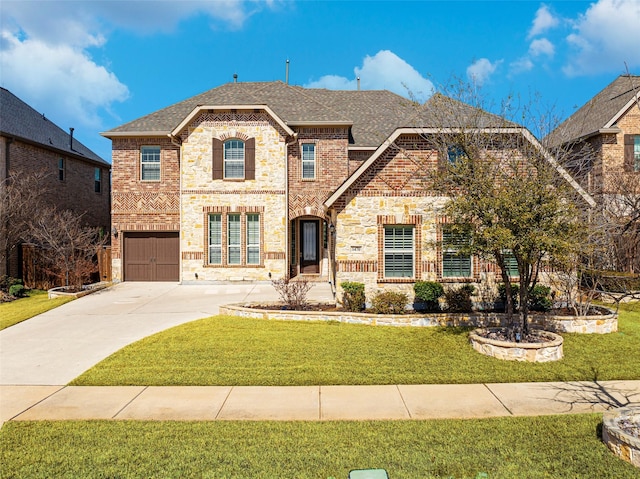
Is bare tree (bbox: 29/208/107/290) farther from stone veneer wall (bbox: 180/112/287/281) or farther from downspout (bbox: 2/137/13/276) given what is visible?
stone veneer wall (bbox: 180/112/287/281)

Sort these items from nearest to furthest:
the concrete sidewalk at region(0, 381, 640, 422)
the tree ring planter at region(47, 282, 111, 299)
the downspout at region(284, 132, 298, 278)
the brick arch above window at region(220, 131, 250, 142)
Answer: the concrete sidewalk at region(0, 381, 640, 422) < the tree ring planter at region(47, 282, 111, 299) < the brick arch above window at region(220, 131, 250, 142) < the downspout at region(284, 132, 298, 278)

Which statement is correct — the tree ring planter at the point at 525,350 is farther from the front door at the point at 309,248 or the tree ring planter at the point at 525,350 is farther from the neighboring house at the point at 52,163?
the neighboring house at the point at 52,163

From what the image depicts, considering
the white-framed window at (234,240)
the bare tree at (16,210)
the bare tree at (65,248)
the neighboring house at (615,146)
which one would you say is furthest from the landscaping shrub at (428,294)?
the bare tree at (16,210)

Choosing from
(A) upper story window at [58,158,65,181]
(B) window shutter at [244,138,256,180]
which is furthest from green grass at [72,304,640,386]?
(A) upper story window at [58,158,65,181]

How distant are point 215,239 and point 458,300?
10859 millimetres

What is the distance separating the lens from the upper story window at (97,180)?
24.8m

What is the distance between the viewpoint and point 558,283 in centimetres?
→ 1241

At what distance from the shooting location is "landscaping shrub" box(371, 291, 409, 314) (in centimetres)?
1159

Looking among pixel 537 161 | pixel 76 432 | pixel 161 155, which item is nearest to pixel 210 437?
pixel 76 432

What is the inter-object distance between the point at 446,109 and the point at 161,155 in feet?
43.6

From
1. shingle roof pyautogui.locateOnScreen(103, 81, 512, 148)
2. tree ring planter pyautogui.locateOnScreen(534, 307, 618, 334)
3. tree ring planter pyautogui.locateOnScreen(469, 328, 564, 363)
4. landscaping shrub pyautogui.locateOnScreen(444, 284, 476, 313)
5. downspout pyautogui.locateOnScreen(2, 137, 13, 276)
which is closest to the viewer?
tree ring planter pyautogui.locateOnScreen(469, 328, 564, 363)

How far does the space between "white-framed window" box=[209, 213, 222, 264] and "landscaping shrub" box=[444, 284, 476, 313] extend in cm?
1022

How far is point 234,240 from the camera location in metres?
18.1

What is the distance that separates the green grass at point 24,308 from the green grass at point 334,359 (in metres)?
5.34
